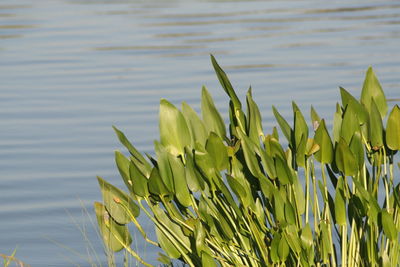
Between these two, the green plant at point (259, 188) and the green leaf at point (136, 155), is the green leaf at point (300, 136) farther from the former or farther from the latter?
the green leaf at point (136, 155)

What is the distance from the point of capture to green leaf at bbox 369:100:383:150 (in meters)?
3.78

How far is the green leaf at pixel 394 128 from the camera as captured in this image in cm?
372

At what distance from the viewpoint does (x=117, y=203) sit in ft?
12.8

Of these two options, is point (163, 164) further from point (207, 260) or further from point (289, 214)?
point (289, 214)

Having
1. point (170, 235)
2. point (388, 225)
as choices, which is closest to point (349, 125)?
point (388, 225)

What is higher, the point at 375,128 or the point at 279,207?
the point at 375,128

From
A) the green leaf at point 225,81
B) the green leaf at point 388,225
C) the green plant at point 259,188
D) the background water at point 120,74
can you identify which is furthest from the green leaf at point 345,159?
the background water at point 120,74

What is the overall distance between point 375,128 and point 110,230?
3.53 ft

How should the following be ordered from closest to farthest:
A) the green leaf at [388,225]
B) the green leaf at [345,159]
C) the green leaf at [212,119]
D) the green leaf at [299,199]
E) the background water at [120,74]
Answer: the green leaf at [388,225], the green leaf at [345,159], the green leaf at [299,199], the green leaf at [212,119], the background water at [120,74]

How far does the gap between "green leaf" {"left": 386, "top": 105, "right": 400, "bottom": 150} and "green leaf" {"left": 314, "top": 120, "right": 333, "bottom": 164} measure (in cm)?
22

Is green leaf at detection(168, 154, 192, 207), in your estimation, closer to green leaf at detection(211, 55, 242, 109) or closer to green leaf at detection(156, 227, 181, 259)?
green leaf at detection(156, 227, 181, 259)

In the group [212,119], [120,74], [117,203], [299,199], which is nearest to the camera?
[299,199]

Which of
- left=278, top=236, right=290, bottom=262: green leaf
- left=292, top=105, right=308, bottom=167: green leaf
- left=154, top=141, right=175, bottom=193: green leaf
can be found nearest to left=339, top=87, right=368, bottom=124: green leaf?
left=292, top=105, right=308, bottom=167: green leaf

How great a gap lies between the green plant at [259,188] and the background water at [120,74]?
2561mm
